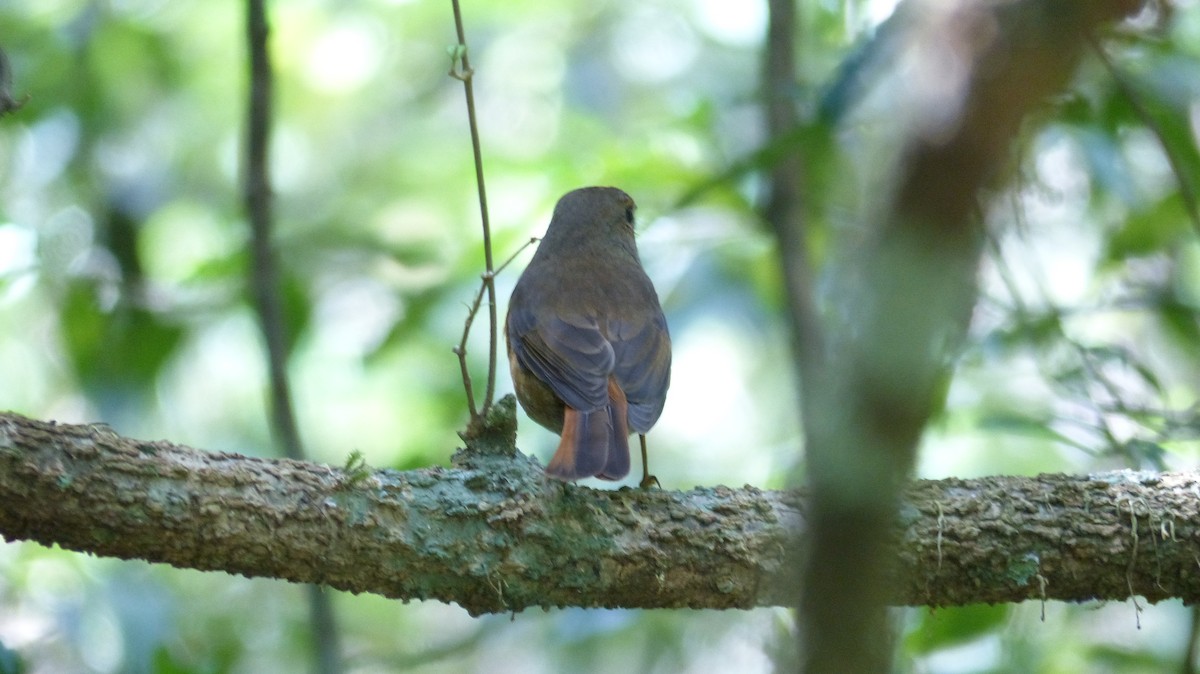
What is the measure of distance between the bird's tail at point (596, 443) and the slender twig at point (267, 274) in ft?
2.92

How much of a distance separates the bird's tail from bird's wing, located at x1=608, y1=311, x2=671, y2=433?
44mm

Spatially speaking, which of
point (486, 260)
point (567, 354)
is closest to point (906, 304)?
point (486, 260)

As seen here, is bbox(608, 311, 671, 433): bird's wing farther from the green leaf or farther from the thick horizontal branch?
the green leaf

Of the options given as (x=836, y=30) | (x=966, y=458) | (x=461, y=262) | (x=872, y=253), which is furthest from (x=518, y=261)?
(x=872, y=253)

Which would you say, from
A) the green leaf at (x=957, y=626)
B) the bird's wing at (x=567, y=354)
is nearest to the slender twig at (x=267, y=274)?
the bird's wing at (x=567, y=354)

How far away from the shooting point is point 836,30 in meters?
5.02

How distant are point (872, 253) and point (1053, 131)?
3.98 meters

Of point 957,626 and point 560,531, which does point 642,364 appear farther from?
point 957,626

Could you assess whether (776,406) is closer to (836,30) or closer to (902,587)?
(836,30)

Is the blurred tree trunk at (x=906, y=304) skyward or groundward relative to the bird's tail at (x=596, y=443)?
groundward

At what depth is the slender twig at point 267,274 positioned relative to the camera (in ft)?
12.9

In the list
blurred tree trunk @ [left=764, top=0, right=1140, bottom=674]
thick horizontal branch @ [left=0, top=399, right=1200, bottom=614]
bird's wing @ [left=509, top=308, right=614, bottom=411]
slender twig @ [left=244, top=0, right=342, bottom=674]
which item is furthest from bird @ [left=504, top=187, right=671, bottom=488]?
blurred tree trunk @ [left=764, top=0, right=1140, bottom=674]

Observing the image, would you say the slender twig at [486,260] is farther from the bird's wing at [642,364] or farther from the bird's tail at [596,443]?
the bird's wing at [642,364]

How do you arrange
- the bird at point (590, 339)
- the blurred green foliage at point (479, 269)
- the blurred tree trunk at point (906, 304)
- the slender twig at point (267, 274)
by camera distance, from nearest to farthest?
the blurred tree trunk at point (906, 304) < the bird at point (590, 339) < the slender twig at point (267, 274) < the blurred green foliage at point (479, 269)
